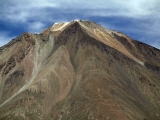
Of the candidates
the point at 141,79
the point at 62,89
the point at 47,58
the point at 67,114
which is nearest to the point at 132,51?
the point at 141,79

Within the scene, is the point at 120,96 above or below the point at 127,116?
above

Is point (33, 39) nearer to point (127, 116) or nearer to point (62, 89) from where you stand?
point (62, 89)

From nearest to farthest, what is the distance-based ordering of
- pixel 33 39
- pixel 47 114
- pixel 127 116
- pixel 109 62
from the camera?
pixel 127 116 < pixel 47 114 < pixel 109 62 < pixel 33 39

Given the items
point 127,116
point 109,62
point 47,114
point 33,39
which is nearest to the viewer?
point 127,116

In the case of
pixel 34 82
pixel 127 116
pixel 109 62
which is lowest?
pixel 127 116

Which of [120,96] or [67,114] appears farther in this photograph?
[120,96]

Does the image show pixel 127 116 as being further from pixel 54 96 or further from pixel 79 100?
pixel 54 96
